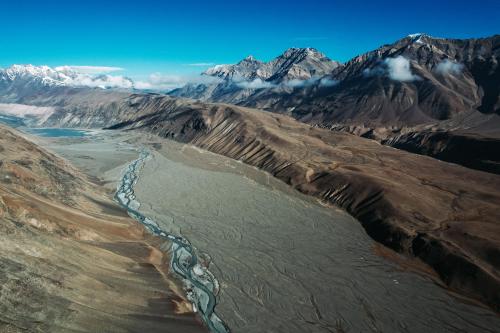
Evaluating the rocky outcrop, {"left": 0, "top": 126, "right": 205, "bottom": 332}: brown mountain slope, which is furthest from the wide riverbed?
{"left": 0, "top": 126, "right": 205, "bottom": 332}: brown mountain slope

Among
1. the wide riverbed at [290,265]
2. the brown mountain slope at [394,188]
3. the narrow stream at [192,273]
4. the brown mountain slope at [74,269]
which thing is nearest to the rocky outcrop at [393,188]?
the brown mountain slope at [394,188]

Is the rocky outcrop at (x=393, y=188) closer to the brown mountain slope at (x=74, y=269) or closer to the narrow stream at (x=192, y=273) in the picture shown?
the narrow stream at (x=192, y=273)

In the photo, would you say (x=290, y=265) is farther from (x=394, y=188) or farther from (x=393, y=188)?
(x=394, y=188)

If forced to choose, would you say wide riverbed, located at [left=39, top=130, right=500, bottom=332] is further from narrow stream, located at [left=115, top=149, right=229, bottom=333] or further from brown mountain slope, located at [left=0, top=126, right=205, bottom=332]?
brown mountain slope, located at [left=0, top=126, right=205, bottom=332]

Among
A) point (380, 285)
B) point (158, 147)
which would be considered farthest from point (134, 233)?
point (158, 147)

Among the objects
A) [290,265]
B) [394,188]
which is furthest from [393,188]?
[290,265]

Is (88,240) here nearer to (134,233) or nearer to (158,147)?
(134,233)
